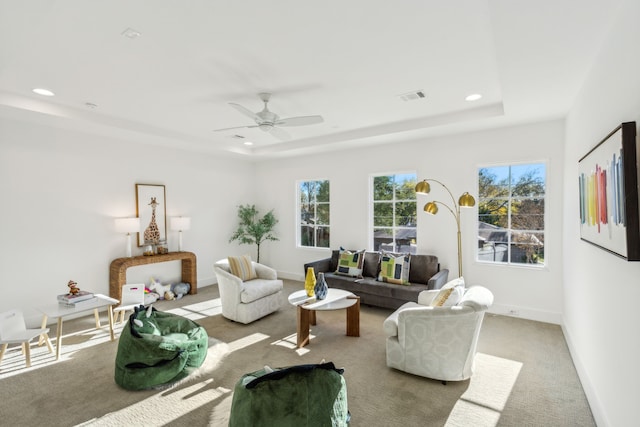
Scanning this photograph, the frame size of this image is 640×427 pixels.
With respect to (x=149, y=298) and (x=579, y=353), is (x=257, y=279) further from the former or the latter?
(x=579, y=353)

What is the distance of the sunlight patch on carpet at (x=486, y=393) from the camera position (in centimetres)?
231

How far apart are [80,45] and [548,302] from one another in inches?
229

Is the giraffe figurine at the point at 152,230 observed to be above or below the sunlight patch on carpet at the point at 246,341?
above

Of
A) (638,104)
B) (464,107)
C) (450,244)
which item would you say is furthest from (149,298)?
(638,104)

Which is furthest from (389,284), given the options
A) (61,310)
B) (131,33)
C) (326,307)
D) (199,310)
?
(131,33)

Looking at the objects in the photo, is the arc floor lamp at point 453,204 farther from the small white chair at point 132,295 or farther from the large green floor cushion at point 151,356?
the small white chair at point 132,295

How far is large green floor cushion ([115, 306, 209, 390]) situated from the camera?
2.71m

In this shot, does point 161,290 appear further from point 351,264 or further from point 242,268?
point 351,264

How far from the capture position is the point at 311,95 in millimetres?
3602

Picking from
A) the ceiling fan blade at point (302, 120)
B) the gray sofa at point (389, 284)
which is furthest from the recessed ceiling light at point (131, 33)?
the gray sofa at point (389, 284)

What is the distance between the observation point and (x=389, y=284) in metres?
4.63

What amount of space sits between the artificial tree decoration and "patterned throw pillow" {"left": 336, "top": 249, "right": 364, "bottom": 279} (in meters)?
2.23

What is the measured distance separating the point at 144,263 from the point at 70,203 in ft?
4.42

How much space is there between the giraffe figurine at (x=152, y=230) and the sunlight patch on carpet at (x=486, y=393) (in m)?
5.15
